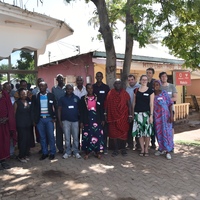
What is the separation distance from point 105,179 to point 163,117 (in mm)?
1953

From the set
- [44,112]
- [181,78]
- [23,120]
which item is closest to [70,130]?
[44,112]

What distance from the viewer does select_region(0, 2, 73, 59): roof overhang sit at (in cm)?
634

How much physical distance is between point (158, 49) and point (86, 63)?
5.22 metres

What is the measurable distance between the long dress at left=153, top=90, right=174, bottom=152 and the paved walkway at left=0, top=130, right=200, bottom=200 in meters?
0.37

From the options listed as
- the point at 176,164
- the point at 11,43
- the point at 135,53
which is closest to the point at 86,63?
the point at 135,53

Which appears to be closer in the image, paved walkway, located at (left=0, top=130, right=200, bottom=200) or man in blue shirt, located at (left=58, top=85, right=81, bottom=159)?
paved walkway, located at (left=0, top=130, right=200, bottom=200)

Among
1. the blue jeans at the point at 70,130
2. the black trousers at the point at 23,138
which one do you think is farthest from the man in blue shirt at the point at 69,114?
the black trousers at the point at 23,138

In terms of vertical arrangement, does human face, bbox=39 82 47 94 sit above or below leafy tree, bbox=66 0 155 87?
below

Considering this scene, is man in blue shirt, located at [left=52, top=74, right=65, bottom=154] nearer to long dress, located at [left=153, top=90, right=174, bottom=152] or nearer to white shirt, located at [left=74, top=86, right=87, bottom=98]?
white shirt, located at [left=74, top=86, right=87, bottom=98]

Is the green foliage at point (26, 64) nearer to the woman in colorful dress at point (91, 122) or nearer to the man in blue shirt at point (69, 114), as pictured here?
the man in blue shirt at point (69, 114)

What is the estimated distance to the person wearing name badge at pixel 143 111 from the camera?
17.9 ft

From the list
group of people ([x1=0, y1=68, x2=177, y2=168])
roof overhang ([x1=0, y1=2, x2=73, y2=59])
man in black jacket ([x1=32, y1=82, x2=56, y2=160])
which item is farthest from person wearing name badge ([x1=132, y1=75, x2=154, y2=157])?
roof overhang ([x1=0, y1=2, x2=73, y2=59])

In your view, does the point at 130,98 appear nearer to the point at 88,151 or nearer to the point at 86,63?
the point at 88,151

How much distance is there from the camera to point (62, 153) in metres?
5.99
